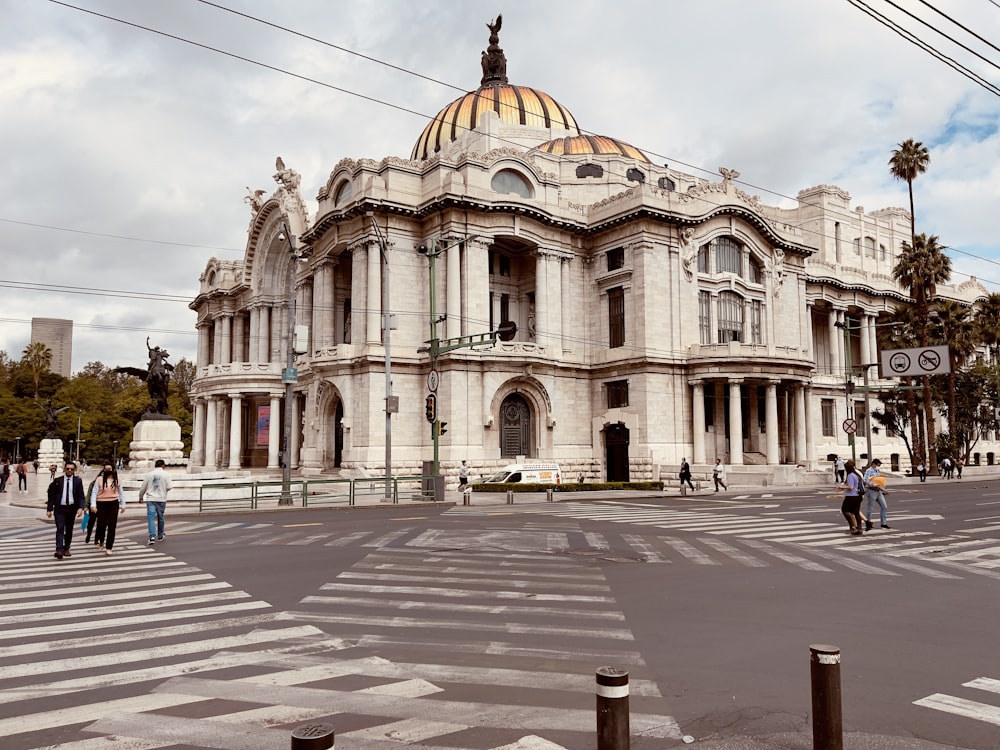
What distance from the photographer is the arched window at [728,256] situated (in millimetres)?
47312

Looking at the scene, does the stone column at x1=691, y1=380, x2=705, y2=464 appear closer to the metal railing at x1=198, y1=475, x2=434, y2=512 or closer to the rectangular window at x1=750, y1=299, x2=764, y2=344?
the rectangular window at x1=750, y1=299, x2=764, y2=344

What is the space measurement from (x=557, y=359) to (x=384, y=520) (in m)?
Result: 24.1

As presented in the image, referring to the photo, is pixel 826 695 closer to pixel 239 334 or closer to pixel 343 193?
pixel 343 193

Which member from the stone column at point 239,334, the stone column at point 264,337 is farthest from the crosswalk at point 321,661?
the stone column at point 239,334

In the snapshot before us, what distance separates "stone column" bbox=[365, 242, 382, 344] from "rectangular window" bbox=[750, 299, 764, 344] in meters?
23.9

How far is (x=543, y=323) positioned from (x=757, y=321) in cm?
1513

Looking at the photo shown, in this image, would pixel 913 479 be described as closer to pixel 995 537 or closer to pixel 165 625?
pixel 995 537

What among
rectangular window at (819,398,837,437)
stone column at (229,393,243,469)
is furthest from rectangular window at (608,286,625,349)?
stone column at (229,393,243,469)

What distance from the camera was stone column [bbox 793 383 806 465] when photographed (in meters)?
45.5

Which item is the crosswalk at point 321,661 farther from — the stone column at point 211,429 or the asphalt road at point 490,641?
the stone column at point 211,429

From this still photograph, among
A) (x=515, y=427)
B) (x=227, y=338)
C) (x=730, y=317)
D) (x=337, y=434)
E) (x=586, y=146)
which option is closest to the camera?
(x=515, y=427)

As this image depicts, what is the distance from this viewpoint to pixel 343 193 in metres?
45.7

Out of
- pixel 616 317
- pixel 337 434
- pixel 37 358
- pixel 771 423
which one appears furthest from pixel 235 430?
pixel 37 358

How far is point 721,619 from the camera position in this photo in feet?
29.0
